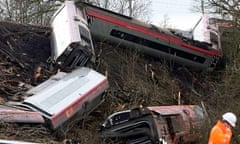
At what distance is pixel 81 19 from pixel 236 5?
4840mm

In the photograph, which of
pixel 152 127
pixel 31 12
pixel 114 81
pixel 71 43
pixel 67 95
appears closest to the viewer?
pixel 152 127

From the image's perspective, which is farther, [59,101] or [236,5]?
[236,5]

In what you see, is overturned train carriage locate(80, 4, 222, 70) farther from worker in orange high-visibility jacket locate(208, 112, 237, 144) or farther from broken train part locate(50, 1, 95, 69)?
worker in orange high-visibility jacket locate(208, 112, 237, 144)

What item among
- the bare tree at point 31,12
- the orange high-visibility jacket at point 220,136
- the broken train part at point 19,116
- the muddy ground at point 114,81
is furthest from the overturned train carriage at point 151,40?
the bare tree at point 31,12

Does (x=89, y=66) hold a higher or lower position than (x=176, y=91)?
A: higher

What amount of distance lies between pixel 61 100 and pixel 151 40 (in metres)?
4.98

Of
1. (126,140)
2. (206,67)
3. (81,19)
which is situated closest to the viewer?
(126,140)

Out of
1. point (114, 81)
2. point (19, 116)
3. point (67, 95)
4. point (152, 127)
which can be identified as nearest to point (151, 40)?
point (114, 81)

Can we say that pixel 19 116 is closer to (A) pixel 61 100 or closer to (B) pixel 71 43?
(A) pixel 61 100

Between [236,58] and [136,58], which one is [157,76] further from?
[236,58]

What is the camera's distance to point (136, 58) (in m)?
13.9

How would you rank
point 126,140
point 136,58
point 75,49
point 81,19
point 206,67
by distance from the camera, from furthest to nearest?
1. point 206,67
2. point 136,58
3. point 81,19
4. point 75,49
5. point 126,140

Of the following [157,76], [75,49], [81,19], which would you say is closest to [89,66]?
[75,49]

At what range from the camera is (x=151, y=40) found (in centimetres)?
1416
